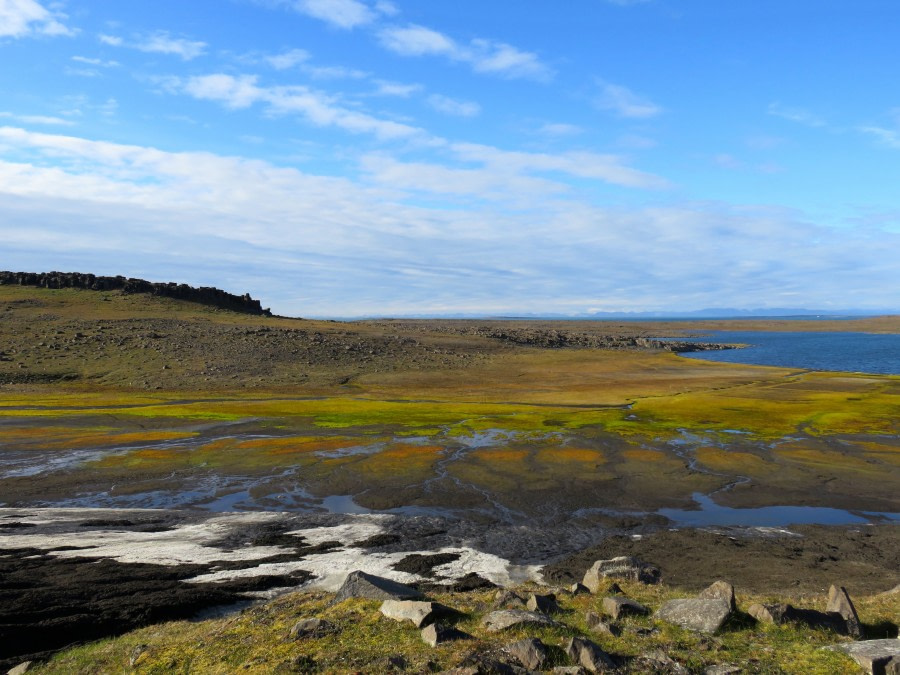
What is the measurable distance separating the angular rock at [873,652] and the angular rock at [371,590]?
988 centimetres

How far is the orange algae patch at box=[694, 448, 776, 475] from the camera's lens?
3417cm

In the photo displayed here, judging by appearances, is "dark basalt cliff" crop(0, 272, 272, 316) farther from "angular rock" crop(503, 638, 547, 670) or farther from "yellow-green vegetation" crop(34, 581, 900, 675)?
"angular rock" crop(503, 638, 547, 670)

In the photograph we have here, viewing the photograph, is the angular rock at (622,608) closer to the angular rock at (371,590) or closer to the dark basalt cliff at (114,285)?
the angular rock at (371,590)

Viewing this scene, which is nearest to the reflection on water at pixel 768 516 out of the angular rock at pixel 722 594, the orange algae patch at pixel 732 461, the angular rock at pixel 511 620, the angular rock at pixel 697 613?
the orange algae patch at pixel 732 461

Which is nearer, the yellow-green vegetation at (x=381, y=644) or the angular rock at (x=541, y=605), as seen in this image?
the yellow-green vegetation at (x=381, y=644)

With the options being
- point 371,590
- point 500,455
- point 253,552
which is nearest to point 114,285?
point 500,455

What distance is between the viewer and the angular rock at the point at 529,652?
439 inches

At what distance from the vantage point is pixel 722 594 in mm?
13820

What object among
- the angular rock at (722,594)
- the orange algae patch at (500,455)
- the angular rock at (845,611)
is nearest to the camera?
the angular rock at (845,611)

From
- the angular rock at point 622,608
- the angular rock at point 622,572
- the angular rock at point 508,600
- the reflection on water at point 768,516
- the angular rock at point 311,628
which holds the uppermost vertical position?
the angular rock at point 622,608

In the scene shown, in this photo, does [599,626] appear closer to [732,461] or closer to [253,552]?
[253,552]

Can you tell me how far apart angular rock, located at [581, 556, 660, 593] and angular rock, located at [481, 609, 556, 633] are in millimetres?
4318

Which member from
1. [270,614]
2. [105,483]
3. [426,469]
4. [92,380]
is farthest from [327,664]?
[92,380]

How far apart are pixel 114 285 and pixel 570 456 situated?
4987 inches
